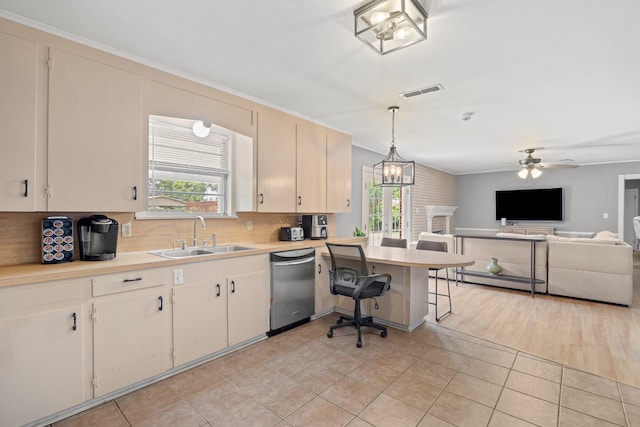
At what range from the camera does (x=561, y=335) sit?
3.28 metres

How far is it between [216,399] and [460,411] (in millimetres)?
1647

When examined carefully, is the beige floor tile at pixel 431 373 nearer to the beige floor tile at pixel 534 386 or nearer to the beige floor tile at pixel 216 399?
the beige floor tile at pixel 534 386

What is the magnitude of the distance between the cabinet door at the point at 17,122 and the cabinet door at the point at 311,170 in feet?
8.03

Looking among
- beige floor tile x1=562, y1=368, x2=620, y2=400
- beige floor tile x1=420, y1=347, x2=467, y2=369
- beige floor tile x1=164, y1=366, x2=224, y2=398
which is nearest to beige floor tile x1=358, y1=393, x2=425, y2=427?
beige floor tile x1=420, y1=347, x2=467, y2=369

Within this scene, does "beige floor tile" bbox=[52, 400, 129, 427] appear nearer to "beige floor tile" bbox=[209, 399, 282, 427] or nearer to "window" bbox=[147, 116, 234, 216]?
"beige floor tile" bbox=[209, 399, 282, 427]

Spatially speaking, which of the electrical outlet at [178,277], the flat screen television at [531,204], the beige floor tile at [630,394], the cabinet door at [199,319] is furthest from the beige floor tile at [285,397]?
the flat screen television at [531,204]

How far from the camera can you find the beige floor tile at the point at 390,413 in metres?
1.94

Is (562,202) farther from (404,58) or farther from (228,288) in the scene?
(228,288)

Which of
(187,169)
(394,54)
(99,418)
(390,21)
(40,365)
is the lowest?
(99,418)

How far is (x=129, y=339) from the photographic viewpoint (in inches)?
86.8

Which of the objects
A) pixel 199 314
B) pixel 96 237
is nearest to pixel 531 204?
pixel 199 314

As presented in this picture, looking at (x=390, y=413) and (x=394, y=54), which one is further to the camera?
(x=394, y=54)

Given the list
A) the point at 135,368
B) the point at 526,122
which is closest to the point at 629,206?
the point at 526,122

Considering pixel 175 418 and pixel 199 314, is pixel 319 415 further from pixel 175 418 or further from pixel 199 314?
pixel 199 314
